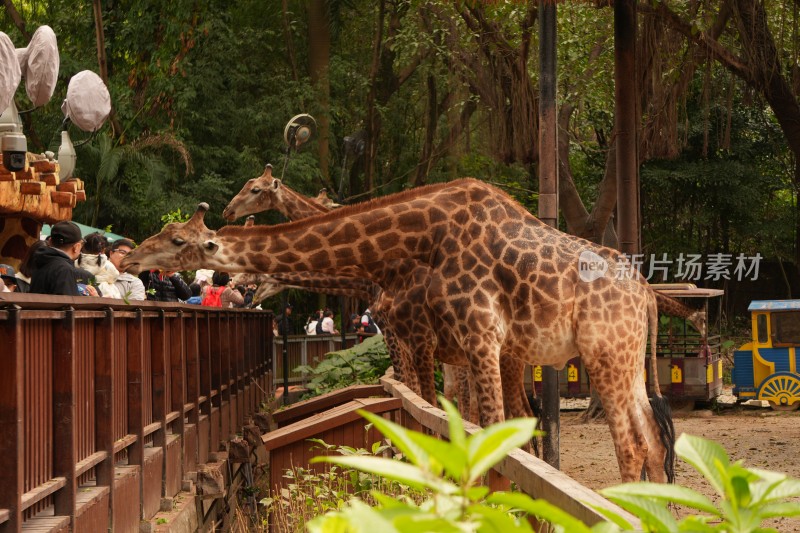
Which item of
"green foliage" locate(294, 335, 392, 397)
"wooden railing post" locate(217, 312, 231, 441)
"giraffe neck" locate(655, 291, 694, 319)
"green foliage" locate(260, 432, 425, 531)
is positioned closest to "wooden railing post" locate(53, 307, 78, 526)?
"green foliage" locate(260, 432, 425, 531)

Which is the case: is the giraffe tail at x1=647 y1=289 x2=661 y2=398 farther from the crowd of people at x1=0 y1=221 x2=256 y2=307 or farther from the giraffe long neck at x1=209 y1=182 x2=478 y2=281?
the crowd of people at x1=0 y1=221 x2=256 y2=307

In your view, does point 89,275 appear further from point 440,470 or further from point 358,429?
point 440,470

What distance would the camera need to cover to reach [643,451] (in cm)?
924

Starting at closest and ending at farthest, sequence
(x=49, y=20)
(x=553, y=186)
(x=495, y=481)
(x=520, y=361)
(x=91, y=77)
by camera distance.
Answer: (x=495, y=481) < (x=520, y=361) < (x=553, y=186) < (x=91, y=77) < (x=49, y=20)

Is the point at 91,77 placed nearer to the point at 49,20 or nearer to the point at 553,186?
the point at 553,186

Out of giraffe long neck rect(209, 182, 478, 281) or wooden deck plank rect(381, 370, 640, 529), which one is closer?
wooden deck plank rect(381, 370, 640, 529)

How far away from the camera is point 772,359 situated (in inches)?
829

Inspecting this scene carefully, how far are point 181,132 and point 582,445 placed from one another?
642 inches

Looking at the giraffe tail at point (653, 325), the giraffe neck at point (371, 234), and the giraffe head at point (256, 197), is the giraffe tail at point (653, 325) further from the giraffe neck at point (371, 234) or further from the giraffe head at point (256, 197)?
the giraffe head at point (256, 197)

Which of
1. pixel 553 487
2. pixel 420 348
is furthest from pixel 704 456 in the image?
pixel 420 348

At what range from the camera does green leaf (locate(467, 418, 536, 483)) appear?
57.6 inches

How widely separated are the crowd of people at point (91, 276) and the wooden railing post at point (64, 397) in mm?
805

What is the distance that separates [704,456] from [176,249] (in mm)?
8169

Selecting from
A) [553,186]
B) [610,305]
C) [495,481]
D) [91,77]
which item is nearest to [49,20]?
[91,77]
